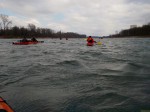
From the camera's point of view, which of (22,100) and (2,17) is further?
(2,17)

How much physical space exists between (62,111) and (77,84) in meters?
2.16

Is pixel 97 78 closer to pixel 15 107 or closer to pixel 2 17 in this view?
pixel 15 107

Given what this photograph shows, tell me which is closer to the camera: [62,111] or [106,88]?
[62,111]

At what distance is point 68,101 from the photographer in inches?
181

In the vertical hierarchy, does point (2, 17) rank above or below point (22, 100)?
above

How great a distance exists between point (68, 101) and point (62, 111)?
597mm

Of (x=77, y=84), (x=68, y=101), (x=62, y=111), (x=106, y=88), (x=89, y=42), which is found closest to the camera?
(x=62, y=111)

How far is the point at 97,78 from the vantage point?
6926mm

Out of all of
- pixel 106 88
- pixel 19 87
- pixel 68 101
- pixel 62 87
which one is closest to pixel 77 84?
pixel 62 87

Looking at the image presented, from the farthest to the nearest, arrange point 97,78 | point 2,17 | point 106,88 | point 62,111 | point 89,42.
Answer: point 2,17, point 89,42, point 97,78, point 106,88, point 62,111

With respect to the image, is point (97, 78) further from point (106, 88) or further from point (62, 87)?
point (62, 87)

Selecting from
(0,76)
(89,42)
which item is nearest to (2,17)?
(89,42)

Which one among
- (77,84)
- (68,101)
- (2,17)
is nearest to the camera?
(68,101)

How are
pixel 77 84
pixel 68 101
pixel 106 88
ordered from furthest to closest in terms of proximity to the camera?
1. pixel 77 84
2. pixel 106 88
3. pixel 68 101
